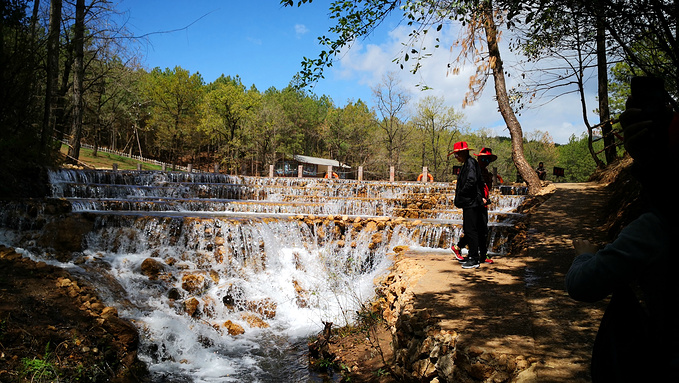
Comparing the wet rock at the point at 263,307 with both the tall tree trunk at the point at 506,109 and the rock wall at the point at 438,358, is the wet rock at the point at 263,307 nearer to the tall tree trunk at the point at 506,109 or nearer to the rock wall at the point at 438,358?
the rock wall at the point at 438,358

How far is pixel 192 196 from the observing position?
15.7m

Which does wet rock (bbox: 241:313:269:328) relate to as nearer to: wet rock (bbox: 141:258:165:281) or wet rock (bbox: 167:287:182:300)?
wet rock (bbox: 167:287:182:300)

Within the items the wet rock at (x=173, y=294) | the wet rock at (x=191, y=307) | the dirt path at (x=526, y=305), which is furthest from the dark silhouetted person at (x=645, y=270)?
the wet rock at (x=173, y=294)

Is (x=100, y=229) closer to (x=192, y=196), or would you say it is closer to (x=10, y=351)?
(x=10, y=351)

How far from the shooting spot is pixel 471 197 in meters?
5.69

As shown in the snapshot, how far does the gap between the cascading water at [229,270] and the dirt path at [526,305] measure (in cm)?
170

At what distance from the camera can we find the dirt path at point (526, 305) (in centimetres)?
299

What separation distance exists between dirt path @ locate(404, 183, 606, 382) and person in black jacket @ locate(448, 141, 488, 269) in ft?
1.80

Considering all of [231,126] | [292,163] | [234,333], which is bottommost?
[234,333]

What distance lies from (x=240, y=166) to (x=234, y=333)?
39571 millimetres

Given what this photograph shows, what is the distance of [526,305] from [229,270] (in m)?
6.14

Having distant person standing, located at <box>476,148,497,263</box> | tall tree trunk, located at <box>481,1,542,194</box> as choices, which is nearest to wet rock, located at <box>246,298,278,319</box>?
distant person standing, located at <box>476,148,497,263</box>

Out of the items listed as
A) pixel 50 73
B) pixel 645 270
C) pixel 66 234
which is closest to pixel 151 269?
pixel 66 234

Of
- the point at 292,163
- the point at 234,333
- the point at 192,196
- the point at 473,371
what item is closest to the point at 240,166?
the point at 292,163
